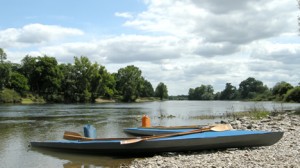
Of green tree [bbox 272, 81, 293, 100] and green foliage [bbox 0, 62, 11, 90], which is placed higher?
green foliage [bbox 0, 62, 11, 90]

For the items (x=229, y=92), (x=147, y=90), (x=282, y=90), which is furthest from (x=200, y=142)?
(x=229, y=92)

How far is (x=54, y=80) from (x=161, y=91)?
84694 mm

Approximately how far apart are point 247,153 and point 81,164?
6.88 metres

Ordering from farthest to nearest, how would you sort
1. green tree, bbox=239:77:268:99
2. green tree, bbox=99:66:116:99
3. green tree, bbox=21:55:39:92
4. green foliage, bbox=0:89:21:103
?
green tree, bbox=239:77:268:99 → green tree, bbox=99:66:116:99 → green tree, bbox=21:55:39:92 → green foliage, bbox=0:89:21:103

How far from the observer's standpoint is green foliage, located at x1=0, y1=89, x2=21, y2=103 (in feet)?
294

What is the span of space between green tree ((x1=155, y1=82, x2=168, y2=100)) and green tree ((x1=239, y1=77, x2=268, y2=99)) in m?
38.5

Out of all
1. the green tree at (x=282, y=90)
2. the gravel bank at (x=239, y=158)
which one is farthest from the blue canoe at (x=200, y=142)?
the green tree at (x=282, y=90)

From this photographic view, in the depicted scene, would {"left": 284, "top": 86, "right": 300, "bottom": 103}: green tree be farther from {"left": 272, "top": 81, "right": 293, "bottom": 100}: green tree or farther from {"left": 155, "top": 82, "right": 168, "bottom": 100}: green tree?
{"left": 155, "top": 82, "right": 168, "bottom": 100}: green tree

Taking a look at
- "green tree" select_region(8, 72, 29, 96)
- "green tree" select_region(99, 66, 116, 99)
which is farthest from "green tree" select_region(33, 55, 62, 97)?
"green tree" select_region(99, 66, 116, 99)

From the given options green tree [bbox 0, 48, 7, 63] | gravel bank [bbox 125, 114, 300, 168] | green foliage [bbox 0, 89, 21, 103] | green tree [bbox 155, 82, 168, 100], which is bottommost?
gravel bank [bbox 125, 114, 300, 168]

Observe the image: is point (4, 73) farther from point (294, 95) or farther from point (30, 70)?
point (294, 95)

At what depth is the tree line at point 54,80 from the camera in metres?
96.2

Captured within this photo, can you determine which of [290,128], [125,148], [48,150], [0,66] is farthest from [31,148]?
[0,66]

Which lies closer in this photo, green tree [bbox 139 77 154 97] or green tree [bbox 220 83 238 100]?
green tree [bbox 139 77 154 97]
